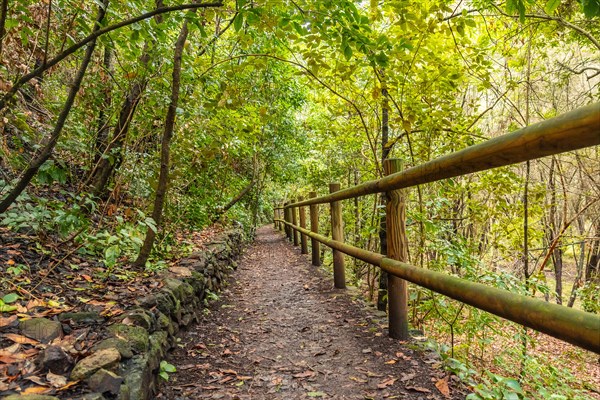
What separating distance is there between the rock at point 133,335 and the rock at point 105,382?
14.8 inches

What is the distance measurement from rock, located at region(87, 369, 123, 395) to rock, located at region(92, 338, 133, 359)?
0.24 metres

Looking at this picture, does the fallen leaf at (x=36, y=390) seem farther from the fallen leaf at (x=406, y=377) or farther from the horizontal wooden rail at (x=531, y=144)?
the horizontal wooden rail at (x=531, y=144)

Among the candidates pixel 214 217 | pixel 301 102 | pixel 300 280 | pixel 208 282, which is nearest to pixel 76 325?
pixel 208 282

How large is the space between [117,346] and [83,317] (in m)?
0.42

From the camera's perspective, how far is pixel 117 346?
1.95 metres

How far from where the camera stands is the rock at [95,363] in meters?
1.64

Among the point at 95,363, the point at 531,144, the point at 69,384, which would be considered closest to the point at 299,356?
the point at 95,363

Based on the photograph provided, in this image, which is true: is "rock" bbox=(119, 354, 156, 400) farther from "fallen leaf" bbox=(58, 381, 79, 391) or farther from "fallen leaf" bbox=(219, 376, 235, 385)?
"fallen leaf" bbox=(219, 376, 235, 385)

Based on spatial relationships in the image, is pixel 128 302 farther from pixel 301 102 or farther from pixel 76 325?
pixel 301 102

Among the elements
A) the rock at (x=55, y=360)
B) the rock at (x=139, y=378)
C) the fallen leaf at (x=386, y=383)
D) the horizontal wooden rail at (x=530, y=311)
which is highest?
the horizontal wooden rail at (x=530, y=311)

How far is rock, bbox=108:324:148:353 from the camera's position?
208 centimetres

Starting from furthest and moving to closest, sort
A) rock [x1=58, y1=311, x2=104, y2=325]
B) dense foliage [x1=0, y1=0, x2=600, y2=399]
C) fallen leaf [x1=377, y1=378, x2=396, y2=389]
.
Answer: dense foliage [x1=0, y1=0, x2=600, y2=399], rock [x1=58, y1=311, x2=104, y2=325], fallen leaf [x1=377, y1=378, x2=396, y2=389]

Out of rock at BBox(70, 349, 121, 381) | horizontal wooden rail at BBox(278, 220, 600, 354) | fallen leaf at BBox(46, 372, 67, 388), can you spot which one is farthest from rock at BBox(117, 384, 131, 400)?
horizontal wooden rail at BBox(278, 220, 600, 354)

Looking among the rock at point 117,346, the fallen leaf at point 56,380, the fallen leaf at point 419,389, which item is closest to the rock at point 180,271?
the rock at point 117,346
